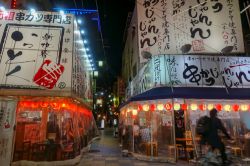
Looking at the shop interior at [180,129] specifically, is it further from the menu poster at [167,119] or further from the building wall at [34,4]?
the building wall at [34,4]

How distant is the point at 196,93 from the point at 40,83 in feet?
28.9

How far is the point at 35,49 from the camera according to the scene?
13.3 m

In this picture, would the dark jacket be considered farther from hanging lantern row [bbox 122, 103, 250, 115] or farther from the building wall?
the building wall

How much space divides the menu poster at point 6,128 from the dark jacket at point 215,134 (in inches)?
311

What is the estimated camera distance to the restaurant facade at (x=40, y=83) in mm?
11672

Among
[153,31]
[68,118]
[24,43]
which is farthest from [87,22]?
[68,118]

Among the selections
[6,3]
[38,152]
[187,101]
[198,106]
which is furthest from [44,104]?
[6,3]

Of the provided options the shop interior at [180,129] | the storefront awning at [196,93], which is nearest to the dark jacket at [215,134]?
the storefront awning at [196,93]

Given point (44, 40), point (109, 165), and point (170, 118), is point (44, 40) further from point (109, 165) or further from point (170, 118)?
point (170, 118)

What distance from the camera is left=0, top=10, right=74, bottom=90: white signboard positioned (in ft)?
41.1

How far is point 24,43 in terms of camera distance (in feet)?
44.3

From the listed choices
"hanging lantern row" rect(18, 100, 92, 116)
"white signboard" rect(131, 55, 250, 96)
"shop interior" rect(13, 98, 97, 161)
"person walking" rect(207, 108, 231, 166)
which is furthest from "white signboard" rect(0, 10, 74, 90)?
"person walking" rect(207, 108, 231, 166)

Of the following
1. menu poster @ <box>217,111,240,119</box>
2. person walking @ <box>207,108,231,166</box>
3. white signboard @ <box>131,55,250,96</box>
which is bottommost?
person walking @ <box>207,108,231,166</box>

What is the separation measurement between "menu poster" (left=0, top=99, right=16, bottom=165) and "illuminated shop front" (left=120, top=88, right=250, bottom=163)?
23.0 ft
